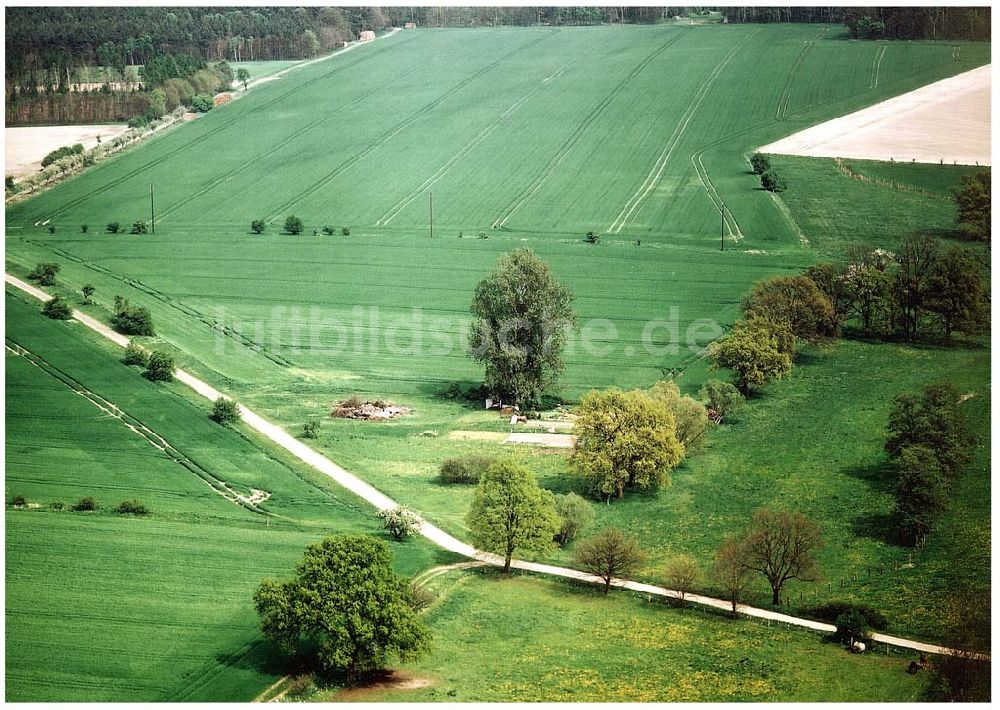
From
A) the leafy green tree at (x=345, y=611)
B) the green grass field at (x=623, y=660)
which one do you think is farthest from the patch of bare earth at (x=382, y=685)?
the leafy green tree at (x=345, y=611)

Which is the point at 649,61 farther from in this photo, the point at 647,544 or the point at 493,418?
the point at 647,544

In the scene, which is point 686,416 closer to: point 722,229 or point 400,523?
point 400,523

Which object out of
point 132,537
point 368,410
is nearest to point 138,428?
point 132,537

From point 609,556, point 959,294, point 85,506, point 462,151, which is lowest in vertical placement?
point 609,556

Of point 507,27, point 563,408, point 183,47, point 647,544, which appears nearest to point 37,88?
point 183,47

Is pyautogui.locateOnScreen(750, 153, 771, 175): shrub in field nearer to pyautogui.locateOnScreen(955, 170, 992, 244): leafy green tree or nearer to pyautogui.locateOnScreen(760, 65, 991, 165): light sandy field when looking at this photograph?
pyautogui.locateOnScreen(760, 65, 991, 165): light sandy field

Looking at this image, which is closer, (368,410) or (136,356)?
(368,410)

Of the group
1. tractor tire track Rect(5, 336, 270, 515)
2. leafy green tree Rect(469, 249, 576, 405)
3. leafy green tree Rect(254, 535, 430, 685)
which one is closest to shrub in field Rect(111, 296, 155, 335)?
tractor tire track Rect(5, 336, 270, 515)

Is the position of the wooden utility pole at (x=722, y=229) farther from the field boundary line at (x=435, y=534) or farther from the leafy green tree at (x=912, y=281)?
the field boundary line at (x=435, y=534)
